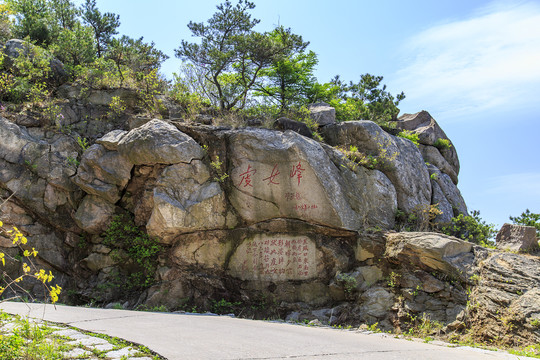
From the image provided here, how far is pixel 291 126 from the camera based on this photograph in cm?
1217

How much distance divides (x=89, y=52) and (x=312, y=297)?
1262cm

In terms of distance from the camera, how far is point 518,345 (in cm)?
696

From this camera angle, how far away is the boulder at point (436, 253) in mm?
9234

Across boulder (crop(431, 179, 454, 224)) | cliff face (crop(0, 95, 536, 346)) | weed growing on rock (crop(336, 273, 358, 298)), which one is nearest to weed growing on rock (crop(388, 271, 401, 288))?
cliff face (crop(0, 95, 536, 346))

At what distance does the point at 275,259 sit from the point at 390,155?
4930mm

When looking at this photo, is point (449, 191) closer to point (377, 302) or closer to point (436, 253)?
point (436, 253)

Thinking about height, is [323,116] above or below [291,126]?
above

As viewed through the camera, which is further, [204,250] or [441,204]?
[441,204]

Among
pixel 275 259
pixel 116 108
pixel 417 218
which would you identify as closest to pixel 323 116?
pixel 417 218

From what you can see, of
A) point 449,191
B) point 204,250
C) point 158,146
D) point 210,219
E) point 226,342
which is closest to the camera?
point 226,342

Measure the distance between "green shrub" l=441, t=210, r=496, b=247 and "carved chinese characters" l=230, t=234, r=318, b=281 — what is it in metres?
4.51

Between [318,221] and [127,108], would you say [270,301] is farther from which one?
[127,108]

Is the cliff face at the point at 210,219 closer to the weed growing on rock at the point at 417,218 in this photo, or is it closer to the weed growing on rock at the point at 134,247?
the weed growing on rock at the point at 134,247

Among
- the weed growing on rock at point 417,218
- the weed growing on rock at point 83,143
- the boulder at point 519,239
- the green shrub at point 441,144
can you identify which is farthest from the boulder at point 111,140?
the green shrub at point 441,144
